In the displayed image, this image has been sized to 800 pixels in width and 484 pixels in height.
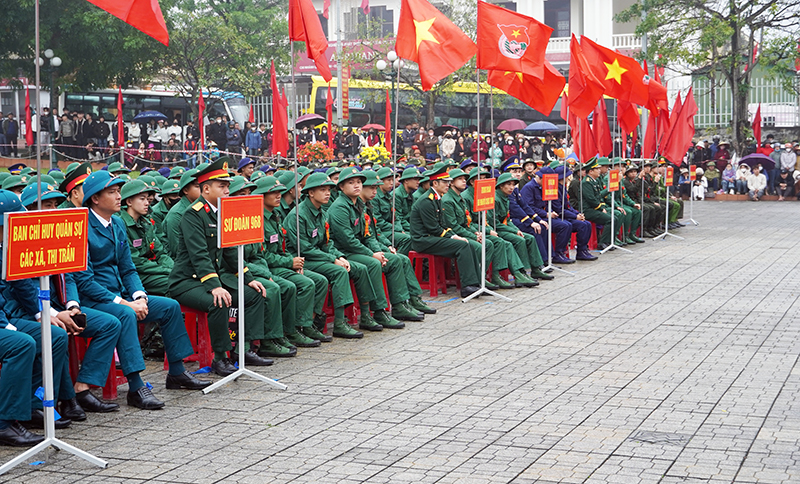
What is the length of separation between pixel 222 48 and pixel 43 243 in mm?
31131

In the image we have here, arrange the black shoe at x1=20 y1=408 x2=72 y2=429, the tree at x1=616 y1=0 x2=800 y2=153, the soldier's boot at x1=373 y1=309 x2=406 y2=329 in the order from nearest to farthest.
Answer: the black shoe at x1=20 y1=408 x2=72 y2=429 → the soldier's boot at x1=373 y1=309 x2=406 y2=329 → the tree at x1=616 y1=0 x2=800 y2=153

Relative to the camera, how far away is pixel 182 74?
35688mm

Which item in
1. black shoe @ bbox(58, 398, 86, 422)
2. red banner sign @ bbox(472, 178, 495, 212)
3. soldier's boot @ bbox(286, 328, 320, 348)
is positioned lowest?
black shoe @ bbox(58, 398, 86, 422)

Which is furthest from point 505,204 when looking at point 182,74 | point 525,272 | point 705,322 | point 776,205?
point 182,74

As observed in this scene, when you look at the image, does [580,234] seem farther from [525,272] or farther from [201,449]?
[201,449]

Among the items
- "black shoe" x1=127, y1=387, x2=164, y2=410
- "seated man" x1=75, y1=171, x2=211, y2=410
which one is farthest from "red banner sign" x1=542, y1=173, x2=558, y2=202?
"black shoe" x1=127, y1=387, x2=164, y2=410

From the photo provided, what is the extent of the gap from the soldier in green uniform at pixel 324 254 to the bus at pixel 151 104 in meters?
28.5

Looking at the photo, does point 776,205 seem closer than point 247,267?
No

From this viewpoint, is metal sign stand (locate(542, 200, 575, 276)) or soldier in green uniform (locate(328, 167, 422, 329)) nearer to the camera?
soldier in green uniform (locate(328, 167, 422, 329))

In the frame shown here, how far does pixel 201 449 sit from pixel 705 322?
6.61 meters

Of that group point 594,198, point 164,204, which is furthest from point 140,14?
point 594,198

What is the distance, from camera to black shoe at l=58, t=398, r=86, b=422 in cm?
700

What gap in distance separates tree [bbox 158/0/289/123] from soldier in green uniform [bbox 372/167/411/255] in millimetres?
21143

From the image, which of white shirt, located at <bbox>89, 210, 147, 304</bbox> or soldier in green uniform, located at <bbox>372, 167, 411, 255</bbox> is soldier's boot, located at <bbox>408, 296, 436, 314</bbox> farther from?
white shirt, located at <bbox>89, 210, 147, 304</bbox>
